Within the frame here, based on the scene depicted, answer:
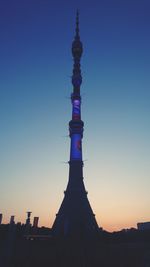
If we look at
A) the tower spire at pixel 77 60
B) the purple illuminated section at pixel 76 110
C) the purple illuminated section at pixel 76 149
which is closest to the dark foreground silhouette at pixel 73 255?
the purple illuminated section at pixel 76 149

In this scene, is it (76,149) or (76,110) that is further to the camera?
(76,110)

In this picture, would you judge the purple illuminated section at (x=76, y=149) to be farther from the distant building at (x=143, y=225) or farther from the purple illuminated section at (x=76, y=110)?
the distant building at (x=143, y=225)

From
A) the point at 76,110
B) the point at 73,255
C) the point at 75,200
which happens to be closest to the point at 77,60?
the point at 76,110

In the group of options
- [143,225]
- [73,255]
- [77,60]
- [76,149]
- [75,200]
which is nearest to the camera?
[73,255]

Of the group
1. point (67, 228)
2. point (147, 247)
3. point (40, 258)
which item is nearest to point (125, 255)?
→ point (147, 247)

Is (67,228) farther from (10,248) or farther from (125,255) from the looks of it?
(10,248)

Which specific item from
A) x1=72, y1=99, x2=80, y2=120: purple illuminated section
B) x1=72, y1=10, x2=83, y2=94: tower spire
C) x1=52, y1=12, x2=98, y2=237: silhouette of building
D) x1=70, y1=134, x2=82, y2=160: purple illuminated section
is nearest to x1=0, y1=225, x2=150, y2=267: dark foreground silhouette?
x1=52, y1=12, x2=98, y2=237: silhouette of building

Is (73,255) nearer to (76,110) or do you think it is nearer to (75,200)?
(75,200)

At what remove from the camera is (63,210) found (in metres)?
80.5

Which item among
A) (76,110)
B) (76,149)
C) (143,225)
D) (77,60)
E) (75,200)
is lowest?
(143,225)

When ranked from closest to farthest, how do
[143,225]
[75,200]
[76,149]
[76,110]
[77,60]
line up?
1. [75,200]
2. [76,149]
3. [143,225]
4. [76,110]
5. [77,60]

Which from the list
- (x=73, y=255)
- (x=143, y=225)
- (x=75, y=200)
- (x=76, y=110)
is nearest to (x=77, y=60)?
(x=76, y=110)

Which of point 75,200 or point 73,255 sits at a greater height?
point 75,200

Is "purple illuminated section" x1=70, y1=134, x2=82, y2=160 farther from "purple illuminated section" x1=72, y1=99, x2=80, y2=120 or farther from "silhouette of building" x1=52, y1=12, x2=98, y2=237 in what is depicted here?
"purple illuminated section" x1=72, y1=99, x2=80, y2=120
